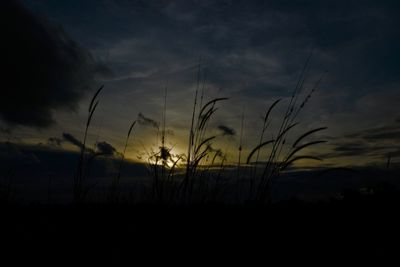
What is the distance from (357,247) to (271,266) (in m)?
0.45

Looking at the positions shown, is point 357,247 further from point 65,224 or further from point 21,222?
point 21,222

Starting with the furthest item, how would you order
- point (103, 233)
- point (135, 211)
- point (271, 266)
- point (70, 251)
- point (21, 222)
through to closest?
point (135, 211) < point (21, 222) < point (103, 233) < point (70, 251) < point (271, 266)

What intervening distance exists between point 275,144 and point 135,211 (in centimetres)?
137

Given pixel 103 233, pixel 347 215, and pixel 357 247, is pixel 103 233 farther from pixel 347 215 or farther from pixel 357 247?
pixel 347 215

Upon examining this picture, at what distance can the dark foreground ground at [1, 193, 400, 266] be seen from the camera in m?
1.56

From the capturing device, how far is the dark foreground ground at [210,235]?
1562 mm

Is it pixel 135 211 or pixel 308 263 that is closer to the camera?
pixel 308 263

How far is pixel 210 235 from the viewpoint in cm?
182

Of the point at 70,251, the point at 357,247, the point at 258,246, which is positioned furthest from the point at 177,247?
the point at 357,247

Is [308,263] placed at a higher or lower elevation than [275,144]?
lower

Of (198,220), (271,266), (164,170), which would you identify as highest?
(164,170)

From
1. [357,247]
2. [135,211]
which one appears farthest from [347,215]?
[135,211]

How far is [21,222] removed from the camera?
7.27ft

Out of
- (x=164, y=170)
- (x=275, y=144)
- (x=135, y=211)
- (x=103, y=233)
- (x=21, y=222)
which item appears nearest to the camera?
(x=103, y=233)
